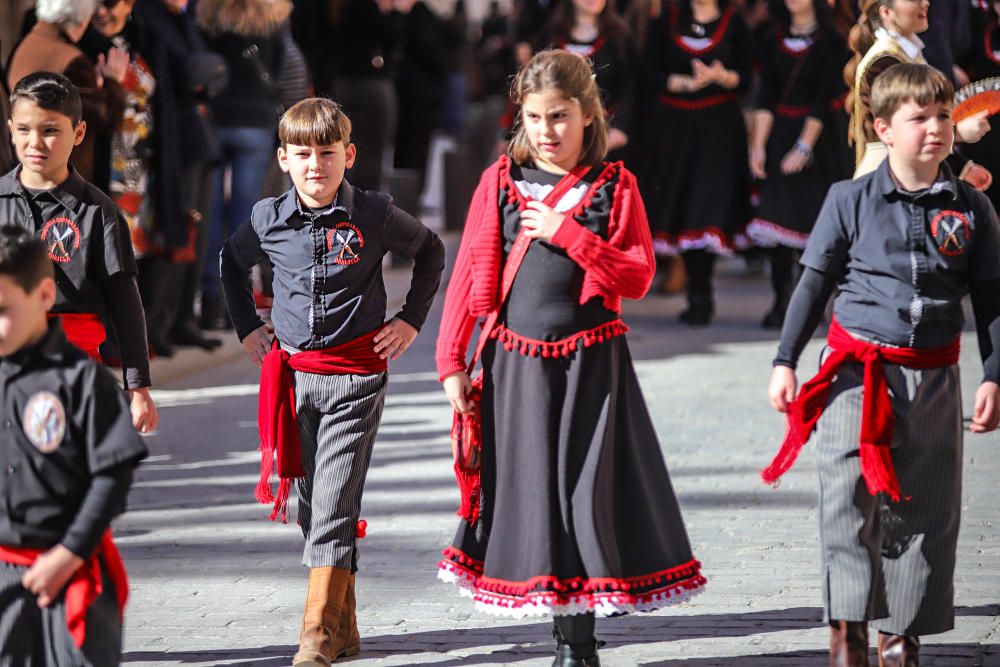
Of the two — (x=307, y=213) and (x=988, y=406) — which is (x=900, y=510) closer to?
(x=988, y=406)

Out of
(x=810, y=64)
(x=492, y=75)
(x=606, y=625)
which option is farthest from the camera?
(x=492, y=75)

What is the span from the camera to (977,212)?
14.3 ft

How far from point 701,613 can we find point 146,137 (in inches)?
201

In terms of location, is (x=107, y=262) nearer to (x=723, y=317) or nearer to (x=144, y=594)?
(x=144, y=594)

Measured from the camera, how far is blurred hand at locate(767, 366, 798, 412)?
173 inches

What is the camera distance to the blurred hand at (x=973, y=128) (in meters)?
6.47

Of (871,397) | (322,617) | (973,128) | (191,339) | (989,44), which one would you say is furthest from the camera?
(191,339)

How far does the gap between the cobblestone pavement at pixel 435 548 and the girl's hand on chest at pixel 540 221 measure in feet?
4.16

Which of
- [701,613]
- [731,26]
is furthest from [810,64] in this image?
[701,613]

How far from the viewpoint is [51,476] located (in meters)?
3.49

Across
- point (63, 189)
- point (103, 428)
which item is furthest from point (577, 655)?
point (63, 189)

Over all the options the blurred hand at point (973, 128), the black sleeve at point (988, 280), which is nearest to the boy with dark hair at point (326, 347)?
the black sleeve at point (988, 280)

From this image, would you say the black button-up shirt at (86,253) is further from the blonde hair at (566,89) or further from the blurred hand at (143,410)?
the blonde hair at (566,89)

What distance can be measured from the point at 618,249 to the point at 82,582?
1.74 m
